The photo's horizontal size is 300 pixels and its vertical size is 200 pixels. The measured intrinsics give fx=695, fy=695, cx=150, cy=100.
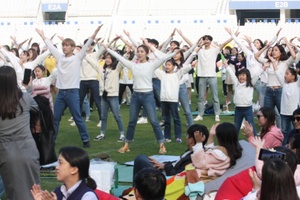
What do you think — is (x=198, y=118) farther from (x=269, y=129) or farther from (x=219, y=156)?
(x=219, y=156)

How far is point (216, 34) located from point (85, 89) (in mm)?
27102

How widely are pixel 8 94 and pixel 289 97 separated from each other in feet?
19.4

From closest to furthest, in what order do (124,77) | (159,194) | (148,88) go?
(159,194) < (148,88) < (124,77)

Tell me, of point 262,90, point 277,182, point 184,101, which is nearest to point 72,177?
point 277,182

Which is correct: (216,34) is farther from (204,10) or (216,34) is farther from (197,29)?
(204,10)

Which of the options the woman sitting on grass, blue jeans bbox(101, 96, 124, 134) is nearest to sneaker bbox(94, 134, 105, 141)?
blue jeans bbox(101, 96, 124, 134)

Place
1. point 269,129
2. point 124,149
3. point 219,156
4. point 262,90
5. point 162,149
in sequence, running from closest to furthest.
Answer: point 219,156
point 269,129
point 162,149
point 124,149
point 262,90

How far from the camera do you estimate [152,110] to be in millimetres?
11094

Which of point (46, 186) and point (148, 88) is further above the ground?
point (148, 88)

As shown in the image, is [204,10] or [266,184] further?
[204,10]

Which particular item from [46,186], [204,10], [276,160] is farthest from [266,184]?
[204,10]

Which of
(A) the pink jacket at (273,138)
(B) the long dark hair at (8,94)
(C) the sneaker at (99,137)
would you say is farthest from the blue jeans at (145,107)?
(B) the long dark hair at (8,94)

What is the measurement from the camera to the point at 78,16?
52.0 m

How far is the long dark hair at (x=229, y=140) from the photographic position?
7488 mm
